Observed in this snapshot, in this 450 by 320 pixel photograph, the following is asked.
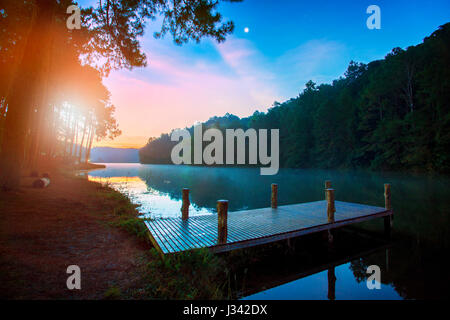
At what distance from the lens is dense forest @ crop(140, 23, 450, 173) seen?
28.2m

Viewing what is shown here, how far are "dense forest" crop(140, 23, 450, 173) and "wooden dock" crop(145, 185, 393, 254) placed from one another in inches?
1195

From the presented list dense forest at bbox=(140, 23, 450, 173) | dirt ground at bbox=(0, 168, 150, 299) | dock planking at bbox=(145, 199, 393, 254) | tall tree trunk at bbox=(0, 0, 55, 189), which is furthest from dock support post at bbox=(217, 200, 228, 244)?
dense forest at bbox=(140, 23, 450, 173)

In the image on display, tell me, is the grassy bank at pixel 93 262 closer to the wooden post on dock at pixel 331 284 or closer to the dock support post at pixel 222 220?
the dock support post at pixel 222 220

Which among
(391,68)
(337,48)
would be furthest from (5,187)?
(391,68)

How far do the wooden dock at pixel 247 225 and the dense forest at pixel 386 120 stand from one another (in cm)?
3034

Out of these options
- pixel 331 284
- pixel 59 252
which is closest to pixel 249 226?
pixel 331 284

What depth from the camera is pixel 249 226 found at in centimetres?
700

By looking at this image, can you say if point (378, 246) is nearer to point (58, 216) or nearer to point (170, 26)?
point (58, 216)

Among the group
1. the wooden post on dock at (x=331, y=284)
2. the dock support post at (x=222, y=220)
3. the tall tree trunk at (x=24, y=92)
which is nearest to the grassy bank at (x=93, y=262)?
the dock support post at (x=222, y=220)

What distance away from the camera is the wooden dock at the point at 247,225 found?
17.7ft

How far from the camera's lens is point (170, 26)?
1083cm

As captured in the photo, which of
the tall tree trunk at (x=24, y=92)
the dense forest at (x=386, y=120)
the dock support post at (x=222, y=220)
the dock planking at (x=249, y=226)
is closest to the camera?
the dock support post at (x=222, y=220)

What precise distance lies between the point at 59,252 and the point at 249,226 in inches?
211

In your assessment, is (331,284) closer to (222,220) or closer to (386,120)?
(222,220)
